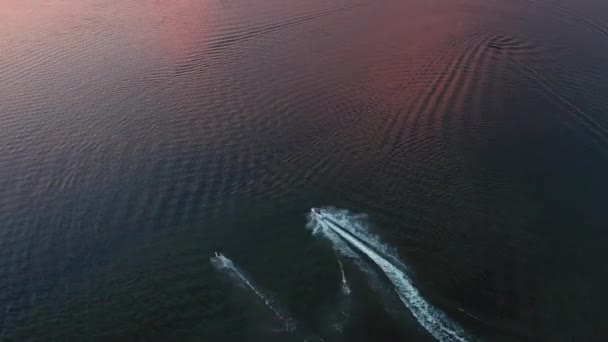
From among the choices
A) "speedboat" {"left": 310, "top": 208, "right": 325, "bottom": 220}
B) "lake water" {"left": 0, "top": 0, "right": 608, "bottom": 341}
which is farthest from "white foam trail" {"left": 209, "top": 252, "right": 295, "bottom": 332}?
"speedboat" {"left": 310, "top": 208, "right": 325, "bottom": 220}

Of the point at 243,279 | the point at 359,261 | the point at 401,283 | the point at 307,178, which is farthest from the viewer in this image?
the point at 307,178

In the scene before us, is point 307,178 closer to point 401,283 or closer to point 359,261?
point 359,261

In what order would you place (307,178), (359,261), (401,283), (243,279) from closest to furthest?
(401,283) < (243,279) < (359,261) < (307,178)

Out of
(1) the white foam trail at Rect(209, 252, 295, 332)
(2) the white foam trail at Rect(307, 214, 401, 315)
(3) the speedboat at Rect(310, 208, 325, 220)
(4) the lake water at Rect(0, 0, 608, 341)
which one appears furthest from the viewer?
(3) the speedboat at Rect(310, 208, 325, 220)

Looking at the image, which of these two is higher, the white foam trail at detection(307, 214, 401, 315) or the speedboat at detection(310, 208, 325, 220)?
the speedboat at detection(310, 208, 325, 220)

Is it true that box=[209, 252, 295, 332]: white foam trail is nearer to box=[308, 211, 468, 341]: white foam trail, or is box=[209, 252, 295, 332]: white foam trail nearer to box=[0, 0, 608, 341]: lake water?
box=[0, 0, 608, 341]: lake water

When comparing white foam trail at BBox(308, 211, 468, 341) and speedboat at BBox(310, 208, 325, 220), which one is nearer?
white foam trail at BBox(308, 211, 468, 341)

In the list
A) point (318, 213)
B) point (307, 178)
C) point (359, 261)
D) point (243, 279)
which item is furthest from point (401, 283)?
Answer: point (307, 178)

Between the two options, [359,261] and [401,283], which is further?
[359,261]
